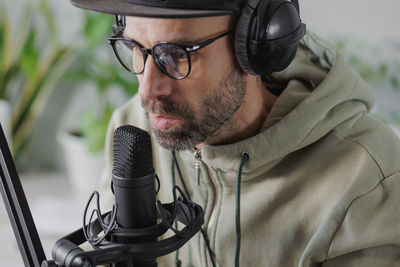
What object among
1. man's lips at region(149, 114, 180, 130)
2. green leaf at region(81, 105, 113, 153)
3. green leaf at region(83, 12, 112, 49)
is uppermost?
man's lips at region(149, 114, 180, 130)

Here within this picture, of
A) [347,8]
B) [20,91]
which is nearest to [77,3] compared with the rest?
[347,8]

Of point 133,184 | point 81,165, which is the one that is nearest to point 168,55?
point 133,184

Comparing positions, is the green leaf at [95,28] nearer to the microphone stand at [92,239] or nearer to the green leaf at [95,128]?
the green leaf at [95,128]

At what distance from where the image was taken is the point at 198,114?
113cm

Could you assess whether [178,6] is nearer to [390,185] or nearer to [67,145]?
[390,185]

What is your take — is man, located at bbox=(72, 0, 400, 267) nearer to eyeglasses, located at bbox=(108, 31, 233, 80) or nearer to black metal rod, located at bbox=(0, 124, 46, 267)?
eyeglasses, located at bbox=(108, 31, 233, 80)

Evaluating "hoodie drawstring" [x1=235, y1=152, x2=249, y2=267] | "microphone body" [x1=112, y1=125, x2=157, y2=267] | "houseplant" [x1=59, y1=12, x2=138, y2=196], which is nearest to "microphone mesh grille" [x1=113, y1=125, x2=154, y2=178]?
"microphone body" [x1=112, y1=125, x2=157, y2=267]

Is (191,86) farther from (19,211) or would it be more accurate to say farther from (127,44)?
(19,211)

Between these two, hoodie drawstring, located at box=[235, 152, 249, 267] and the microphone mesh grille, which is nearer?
the microphone mesh grille

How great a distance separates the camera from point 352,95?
1.21m

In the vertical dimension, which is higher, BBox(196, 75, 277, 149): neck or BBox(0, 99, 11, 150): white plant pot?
BBox(196, 75, 277, 149): neck

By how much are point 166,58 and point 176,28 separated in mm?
51

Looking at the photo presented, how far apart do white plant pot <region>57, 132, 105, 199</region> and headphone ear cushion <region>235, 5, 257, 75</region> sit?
4.98ft

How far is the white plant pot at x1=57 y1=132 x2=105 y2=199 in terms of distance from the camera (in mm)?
2571
